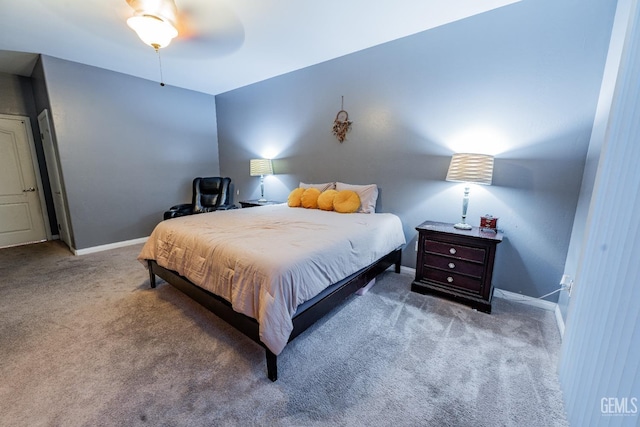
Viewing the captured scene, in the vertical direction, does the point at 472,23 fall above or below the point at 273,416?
above

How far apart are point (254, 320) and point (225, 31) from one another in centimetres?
283

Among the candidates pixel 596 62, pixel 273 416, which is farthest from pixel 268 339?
pixel 596 62

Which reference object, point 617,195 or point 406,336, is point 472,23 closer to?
point 617,195

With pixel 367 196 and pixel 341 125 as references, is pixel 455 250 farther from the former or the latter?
pixel 341 125

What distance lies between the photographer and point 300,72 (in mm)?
3695

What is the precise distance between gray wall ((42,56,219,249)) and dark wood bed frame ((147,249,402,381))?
2.02 m

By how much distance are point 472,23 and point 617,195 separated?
217 centimetres

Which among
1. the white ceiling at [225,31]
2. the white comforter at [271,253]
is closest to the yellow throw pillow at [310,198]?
the white comforter at [271,253]

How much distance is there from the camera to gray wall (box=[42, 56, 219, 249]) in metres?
3.42

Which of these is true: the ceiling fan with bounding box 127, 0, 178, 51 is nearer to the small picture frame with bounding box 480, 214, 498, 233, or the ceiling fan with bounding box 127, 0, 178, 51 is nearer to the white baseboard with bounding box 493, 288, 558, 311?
the small picture frame with bounding box 480, 214, 498, 233

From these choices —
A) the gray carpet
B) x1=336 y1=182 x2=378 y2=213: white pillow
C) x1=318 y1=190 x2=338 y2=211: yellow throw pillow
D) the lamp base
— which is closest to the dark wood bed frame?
the gray carpet

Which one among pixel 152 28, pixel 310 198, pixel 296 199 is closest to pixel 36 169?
pixel 152 28

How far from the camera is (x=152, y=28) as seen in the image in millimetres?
2047

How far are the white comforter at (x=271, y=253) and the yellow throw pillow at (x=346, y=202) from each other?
16 cm
